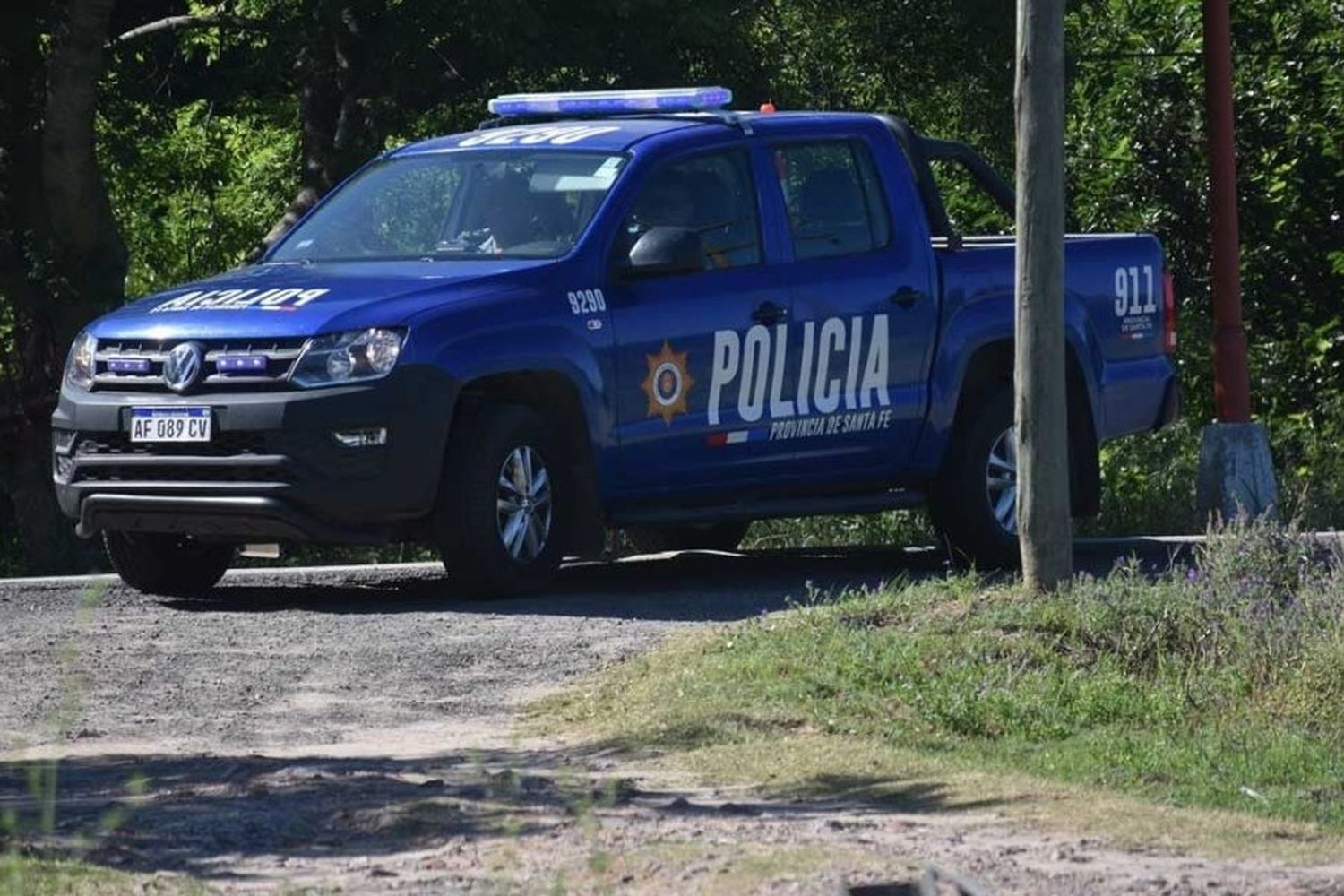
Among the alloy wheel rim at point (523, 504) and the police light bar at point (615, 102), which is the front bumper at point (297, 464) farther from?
the police light bar at point (615, 102)

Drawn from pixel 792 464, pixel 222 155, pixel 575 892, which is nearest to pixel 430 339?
pixel 792 464

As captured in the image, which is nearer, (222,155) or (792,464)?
(792,464)

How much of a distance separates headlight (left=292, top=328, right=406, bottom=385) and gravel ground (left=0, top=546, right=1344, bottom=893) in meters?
0.92

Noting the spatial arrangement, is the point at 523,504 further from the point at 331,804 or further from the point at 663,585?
the point at 331,804

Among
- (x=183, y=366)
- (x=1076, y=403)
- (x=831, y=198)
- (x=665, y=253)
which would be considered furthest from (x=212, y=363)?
(x=1076, y=403)

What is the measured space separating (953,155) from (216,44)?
8324mm

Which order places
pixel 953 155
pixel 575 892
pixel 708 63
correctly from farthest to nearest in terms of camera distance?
pixel 708 63 → pixel 953 155 → pixel 575 892

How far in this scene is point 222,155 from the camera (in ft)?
77.5

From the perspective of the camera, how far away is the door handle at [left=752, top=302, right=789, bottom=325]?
11664 mm

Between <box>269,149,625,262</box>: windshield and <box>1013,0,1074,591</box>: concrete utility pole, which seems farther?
<box>269,149,625,262</box>: windshield

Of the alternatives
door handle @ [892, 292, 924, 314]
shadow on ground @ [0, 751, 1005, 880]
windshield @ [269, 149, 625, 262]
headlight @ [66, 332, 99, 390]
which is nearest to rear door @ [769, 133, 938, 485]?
door handle @ [892, 292, 924, 314]

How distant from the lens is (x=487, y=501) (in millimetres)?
10891

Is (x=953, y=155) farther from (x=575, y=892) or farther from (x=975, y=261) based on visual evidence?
(x=575, y=892)

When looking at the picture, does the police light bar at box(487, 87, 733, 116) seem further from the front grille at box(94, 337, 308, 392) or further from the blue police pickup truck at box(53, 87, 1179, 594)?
the front grille at box(94, 337, 308, 392)
